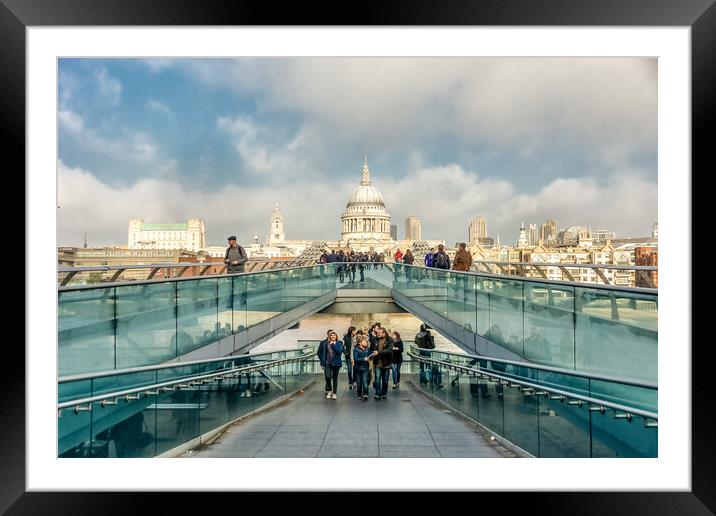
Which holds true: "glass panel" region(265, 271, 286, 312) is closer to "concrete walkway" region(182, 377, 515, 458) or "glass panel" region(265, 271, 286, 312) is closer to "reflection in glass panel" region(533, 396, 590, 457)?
"concrete walkway" region(182, 377, 515, 458)

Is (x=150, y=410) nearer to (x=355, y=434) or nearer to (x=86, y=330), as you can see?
(x=86, y=330)

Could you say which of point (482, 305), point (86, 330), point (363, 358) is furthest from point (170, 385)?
point (482, 305)

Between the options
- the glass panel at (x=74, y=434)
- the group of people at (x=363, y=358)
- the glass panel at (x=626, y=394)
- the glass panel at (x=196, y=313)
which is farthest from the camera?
the group of people at (x=363, y=358)

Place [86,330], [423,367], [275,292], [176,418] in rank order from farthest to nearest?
[275,292] → [423,367] → [176,418] → [86,330]

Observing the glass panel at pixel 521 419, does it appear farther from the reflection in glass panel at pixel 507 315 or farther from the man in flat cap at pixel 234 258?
the man in flat cap at pixel 234 258

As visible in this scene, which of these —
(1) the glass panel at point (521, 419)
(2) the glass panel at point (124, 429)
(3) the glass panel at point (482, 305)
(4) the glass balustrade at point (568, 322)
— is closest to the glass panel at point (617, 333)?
(4) the glass balustrade at point (568, 322)
